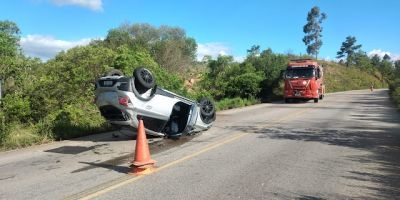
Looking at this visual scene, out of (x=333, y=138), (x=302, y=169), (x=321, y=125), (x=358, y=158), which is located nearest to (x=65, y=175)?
(x=302, y=169)

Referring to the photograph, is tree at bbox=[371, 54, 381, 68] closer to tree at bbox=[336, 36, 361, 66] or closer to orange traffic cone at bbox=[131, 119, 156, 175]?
tree at bbox=[336, 36, 361, 66]

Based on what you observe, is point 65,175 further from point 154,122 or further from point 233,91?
point 233,91

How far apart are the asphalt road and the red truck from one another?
17.5 meters

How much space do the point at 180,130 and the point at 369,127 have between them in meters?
7.14

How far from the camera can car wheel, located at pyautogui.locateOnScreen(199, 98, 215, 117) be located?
568 inches

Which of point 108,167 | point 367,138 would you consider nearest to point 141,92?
point 108,167

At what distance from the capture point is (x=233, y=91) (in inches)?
1389

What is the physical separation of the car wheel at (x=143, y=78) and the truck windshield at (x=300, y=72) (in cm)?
2244

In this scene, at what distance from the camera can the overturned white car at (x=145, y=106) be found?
11.8m

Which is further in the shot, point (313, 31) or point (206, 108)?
point (313, 31)

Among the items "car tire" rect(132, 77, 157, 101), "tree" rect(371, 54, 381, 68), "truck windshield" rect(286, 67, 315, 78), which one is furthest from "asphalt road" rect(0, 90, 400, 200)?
"tree" rect(371, 54, 381, 68)

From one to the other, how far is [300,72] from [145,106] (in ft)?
74.4

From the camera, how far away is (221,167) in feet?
29.7

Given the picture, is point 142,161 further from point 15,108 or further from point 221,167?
point 15,108
